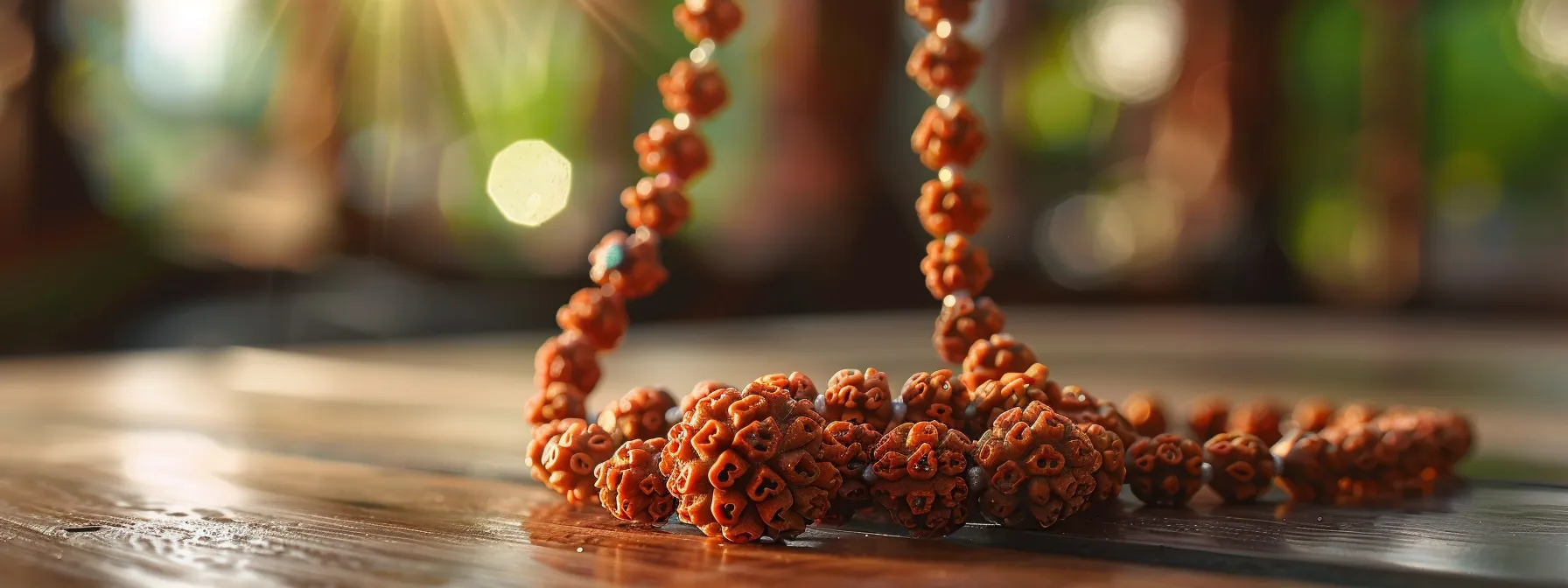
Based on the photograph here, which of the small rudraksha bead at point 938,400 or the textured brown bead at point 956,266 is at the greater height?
the textured brown bead at point 956,266

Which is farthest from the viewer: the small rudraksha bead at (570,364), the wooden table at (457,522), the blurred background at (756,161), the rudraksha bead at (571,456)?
the blurred background at (756,161)

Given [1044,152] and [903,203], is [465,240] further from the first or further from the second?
[1044,152]

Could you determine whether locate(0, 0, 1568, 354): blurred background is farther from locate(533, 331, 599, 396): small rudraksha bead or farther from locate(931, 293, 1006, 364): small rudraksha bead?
locate(931, 293, 1006, 364): small rudraksha bead

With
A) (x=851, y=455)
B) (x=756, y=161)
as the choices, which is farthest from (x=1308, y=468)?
(x=756, y=161)

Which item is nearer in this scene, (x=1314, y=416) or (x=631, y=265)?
(x=631, y=265)

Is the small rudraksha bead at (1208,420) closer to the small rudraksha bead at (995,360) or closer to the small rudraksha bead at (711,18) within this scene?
the small rudraksha bead at (995,360)

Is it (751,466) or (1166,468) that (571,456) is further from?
(1166,468)

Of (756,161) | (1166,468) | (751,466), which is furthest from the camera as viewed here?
(756,161)

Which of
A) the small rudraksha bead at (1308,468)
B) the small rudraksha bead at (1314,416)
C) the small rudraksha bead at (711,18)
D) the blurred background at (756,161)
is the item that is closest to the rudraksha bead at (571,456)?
the small rudraksha bead at (711,18)

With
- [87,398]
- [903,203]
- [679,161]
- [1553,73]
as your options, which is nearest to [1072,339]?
[903,203]
